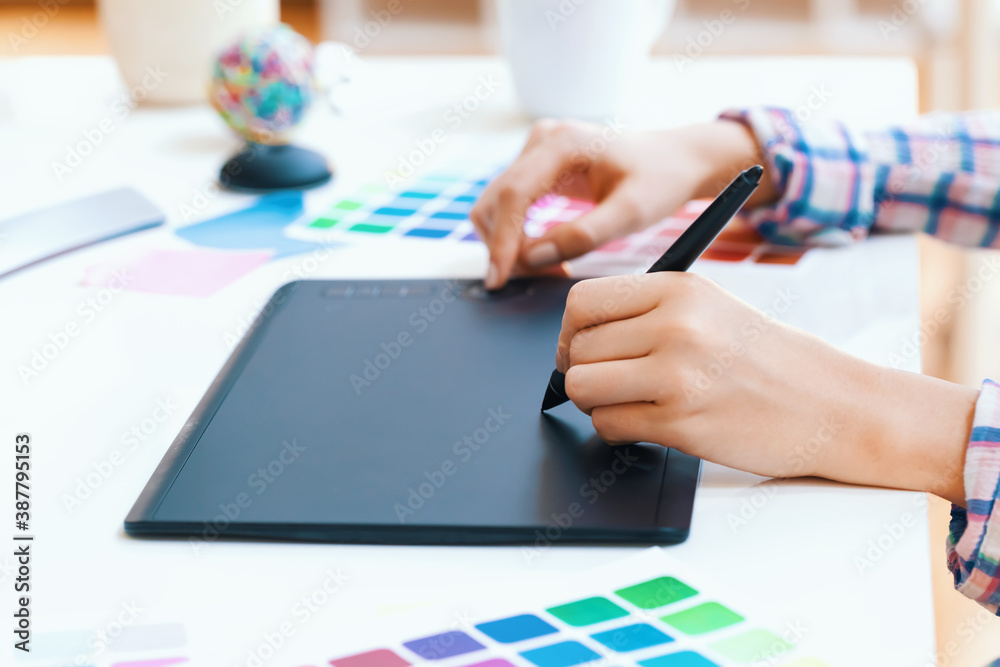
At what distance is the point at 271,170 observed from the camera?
3.27 feet

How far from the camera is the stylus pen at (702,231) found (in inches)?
20.6

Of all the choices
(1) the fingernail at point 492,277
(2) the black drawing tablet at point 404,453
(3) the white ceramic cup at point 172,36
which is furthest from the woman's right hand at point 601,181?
A: (3) the white ceramic cup at point 172,36

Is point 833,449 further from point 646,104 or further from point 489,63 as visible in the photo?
point 489,63

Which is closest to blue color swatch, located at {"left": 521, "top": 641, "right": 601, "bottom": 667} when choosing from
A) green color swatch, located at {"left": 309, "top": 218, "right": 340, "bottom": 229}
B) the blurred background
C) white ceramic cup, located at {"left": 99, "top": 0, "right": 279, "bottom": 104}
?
green color swatch, located at {"left": 309, "top": 218, "right": 340, "bottom": 229}

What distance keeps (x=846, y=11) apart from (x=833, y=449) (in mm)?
3642

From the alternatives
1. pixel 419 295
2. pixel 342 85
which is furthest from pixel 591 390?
pixel 342 85

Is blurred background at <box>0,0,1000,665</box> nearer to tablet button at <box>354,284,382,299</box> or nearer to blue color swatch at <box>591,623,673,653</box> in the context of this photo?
tablet button at <box>354,284,382,299</box>

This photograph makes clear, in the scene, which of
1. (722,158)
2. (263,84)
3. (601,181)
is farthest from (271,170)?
(722,158)

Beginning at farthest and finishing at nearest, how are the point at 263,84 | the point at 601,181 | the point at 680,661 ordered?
the point at 263,84, the point at 601,181, the point at 680,661

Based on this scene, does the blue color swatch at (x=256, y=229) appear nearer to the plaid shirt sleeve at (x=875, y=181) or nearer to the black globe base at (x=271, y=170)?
the black globe base at (x=271, y=170)

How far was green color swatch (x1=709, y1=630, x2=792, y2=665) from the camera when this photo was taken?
41cm

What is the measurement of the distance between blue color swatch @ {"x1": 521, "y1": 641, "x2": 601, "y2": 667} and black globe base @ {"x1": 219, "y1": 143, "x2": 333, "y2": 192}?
0.69 m

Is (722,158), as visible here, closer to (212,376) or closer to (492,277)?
(492,277)

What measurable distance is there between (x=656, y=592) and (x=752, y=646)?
5cm
